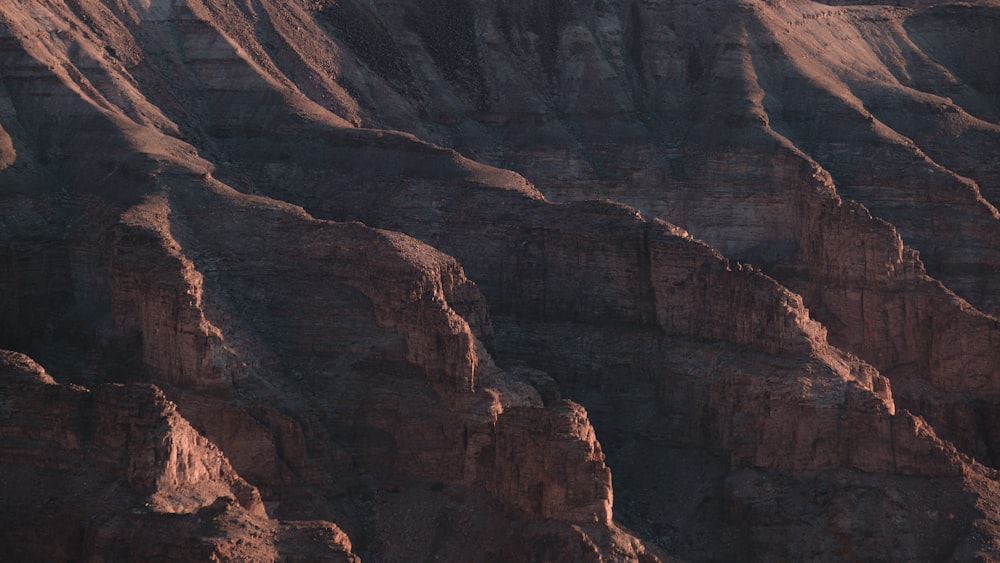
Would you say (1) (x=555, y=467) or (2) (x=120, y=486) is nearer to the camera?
(2) (x=120, y=486)

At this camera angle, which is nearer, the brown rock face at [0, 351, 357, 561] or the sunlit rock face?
the brown rock face at [0, 351, 357, 561]

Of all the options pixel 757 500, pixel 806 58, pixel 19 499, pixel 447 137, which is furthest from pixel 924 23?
pixel 19 499

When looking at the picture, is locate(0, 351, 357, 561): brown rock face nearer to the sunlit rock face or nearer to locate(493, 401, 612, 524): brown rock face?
the sunlit rock face

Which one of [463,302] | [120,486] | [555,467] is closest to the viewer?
[120,486]

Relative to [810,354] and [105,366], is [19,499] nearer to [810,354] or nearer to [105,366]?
[105,366]

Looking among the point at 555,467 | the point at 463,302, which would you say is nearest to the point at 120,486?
the point at 555,467

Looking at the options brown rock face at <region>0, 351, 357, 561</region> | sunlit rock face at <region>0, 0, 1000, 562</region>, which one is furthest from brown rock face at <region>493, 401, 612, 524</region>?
brown rock face at <region>0, 351, 357, 561</region>

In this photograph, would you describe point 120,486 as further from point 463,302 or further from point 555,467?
point 463,302

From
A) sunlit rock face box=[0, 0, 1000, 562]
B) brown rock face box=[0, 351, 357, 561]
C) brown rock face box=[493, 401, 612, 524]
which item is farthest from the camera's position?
sunlit rock face box=[0, 0, 1000, 562]

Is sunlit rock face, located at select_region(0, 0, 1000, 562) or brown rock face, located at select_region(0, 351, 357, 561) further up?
sunlit rock face, located at select_region(0, 0, 1000, 562)
